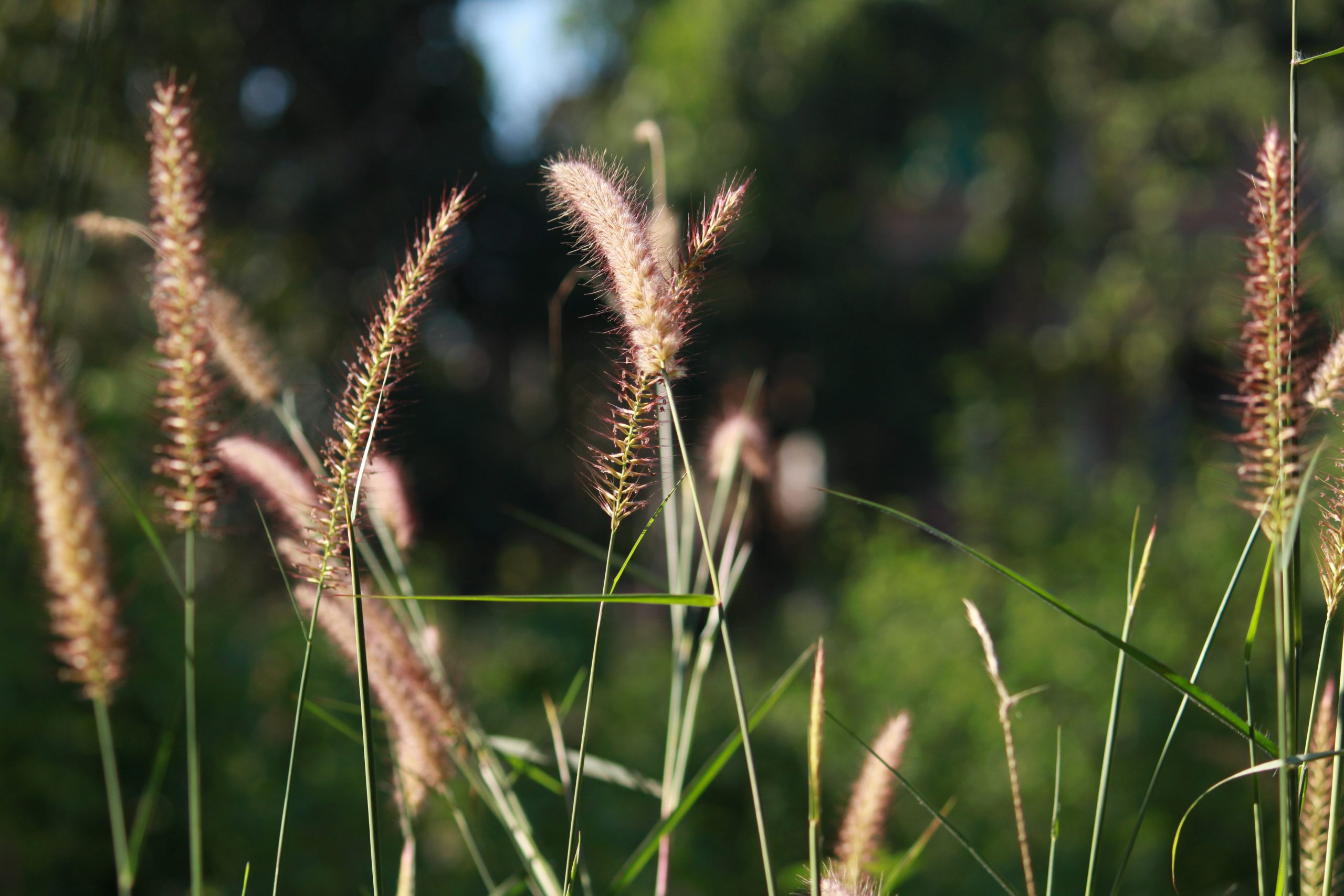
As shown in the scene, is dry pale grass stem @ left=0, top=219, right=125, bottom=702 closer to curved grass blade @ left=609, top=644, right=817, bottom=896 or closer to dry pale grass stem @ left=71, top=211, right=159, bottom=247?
dry pale grass stem @ left=71, top=211, right=159, bottom=247

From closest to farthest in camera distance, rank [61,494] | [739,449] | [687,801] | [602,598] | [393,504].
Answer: [602,598], [687,801], [61,494], [393,504], [739,449]

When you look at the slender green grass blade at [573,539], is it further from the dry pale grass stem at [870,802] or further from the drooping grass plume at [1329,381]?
the drooping grass plume at [1329,381]

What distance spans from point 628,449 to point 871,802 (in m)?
0.47

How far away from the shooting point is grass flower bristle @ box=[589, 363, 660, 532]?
28.7 inches

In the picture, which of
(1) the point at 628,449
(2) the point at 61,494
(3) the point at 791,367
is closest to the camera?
(1) the point at 628,449

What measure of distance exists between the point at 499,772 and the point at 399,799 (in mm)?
101

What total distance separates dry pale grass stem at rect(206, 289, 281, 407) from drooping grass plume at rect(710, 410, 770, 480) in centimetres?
56

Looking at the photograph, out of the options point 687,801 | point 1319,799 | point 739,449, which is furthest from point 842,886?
point 739,449

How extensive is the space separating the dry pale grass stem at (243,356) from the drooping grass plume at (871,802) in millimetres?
760

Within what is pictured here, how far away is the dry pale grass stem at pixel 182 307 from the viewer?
899 mm

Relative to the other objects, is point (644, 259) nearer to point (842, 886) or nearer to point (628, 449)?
point (628, 449)

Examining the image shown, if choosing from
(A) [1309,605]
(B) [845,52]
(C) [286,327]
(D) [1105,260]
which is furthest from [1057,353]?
(C) [286,327]

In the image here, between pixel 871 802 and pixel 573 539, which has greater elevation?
pixel 573 539

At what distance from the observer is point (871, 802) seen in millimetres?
975
